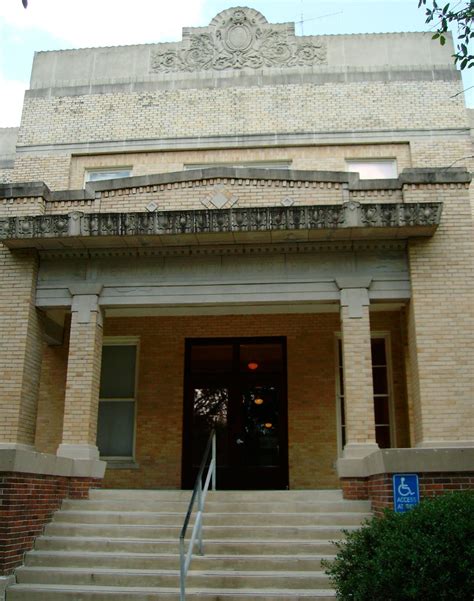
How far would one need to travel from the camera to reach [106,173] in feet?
52.4

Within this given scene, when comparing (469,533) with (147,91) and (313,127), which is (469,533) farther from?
(147,91)

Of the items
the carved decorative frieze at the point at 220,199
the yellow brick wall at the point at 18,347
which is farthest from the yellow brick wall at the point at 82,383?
the carved decorative frieze at the point at 220,199

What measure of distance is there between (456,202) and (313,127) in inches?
208

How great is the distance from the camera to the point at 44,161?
16.0 metres

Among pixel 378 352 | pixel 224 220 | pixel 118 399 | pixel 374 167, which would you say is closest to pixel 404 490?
pixel 224 220

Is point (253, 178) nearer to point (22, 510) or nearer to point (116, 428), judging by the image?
point (116, 428)

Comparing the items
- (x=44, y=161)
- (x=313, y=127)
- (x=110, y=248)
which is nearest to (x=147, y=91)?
(x=44, y=161)

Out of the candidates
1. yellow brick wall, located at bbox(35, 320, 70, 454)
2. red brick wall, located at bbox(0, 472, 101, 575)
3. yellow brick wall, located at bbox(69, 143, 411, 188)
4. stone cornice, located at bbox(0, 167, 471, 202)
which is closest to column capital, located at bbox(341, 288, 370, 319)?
stone cornice, located at bbox(0, 167, 471, 202)

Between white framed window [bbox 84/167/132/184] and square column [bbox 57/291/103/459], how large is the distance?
5244 millimetres

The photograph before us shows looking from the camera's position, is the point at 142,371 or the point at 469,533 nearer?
the point at 469,533

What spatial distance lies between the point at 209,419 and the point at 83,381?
12.3ft

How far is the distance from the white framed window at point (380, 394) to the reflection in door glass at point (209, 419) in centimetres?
246

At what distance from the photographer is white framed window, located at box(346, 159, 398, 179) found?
15414 mm

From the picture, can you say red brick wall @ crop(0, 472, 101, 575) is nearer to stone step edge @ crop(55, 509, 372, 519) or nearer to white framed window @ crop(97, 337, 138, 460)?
stone step edge @ crop(55, 509, 372, 519)
